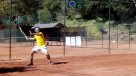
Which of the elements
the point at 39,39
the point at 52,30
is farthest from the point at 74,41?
the point at 39,39

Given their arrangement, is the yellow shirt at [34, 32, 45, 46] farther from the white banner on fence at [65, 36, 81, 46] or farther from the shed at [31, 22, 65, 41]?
the shed at [31, 22, 65, 41]

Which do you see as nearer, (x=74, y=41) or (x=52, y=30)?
(x=74, y=41)

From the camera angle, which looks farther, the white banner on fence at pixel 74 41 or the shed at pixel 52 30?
the shed at pixel 52 30

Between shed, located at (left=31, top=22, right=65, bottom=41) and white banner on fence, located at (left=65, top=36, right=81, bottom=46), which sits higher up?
shed, located at (left=31, top=22, right=65, bottom=41)

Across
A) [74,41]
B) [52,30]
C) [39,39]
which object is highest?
[52,30]

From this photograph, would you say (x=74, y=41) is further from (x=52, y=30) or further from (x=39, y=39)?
(x=39, y=39)

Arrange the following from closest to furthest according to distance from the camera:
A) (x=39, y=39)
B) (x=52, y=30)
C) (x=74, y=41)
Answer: (x=39, y=39) → (x=74, y=41) → (x=52, y=30)

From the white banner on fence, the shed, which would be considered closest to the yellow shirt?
the white banner on fence

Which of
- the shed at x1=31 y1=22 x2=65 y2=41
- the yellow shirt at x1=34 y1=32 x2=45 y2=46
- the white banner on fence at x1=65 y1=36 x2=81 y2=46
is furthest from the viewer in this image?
the shed at x1=31 y1=22 x2=65 y2=41

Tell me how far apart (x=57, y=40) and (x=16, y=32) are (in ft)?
18.0

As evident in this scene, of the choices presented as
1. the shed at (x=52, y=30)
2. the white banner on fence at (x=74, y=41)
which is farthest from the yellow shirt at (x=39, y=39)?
the shed at (x=52, y=30)

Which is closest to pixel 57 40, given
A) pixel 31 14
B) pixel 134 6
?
pixel 134 6

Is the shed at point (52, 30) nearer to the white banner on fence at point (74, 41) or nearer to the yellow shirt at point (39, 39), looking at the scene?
the white banner on fence at point (74, 41)

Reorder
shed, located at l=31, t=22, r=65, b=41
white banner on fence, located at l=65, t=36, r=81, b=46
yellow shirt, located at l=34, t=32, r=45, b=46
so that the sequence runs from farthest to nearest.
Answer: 1. shed, located at l=31, t=22, r=65, b=41
2. white banner on fence, located at l=65, t=36, r=81, b=46
3. yellow shirt, located at l=34, t=32, r=45, b=46
